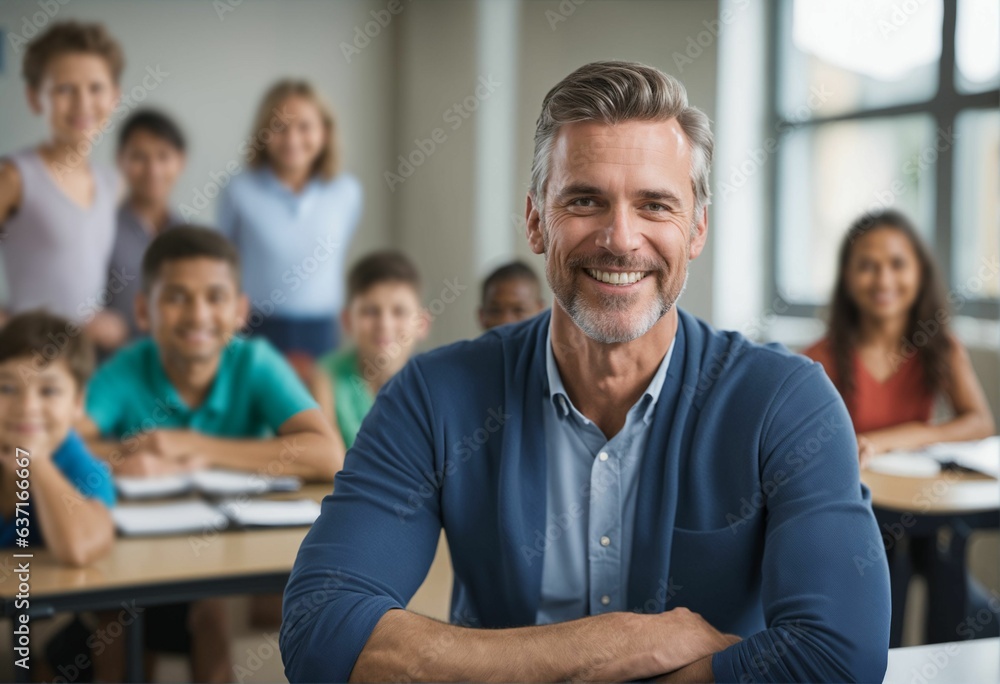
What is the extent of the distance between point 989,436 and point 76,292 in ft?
8.36

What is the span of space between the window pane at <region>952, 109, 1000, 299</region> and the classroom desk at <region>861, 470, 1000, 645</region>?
129 cm

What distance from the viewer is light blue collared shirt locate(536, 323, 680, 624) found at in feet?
3.80

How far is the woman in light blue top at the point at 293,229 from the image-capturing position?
2.76 metres

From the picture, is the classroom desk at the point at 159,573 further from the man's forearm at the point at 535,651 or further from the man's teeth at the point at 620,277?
the man's teeth at the point at 620,277

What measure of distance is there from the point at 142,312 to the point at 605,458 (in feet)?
5.45

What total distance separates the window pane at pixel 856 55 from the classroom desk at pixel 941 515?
182 cm

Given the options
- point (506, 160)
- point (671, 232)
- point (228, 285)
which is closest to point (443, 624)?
point (671, 232)

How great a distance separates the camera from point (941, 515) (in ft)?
6.75

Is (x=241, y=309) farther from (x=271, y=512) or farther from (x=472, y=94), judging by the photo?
(x=472, y=94)

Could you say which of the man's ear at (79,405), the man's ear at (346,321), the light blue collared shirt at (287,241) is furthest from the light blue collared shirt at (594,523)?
the light blue collared shirt at (287,241)

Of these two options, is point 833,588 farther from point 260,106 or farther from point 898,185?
point 898,185

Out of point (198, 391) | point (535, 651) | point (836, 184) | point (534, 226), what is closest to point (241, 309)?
point (198, 391)

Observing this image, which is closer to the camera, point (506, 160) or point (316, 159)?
point (316, 159)

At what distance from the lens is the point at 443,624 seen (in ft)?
3.35
